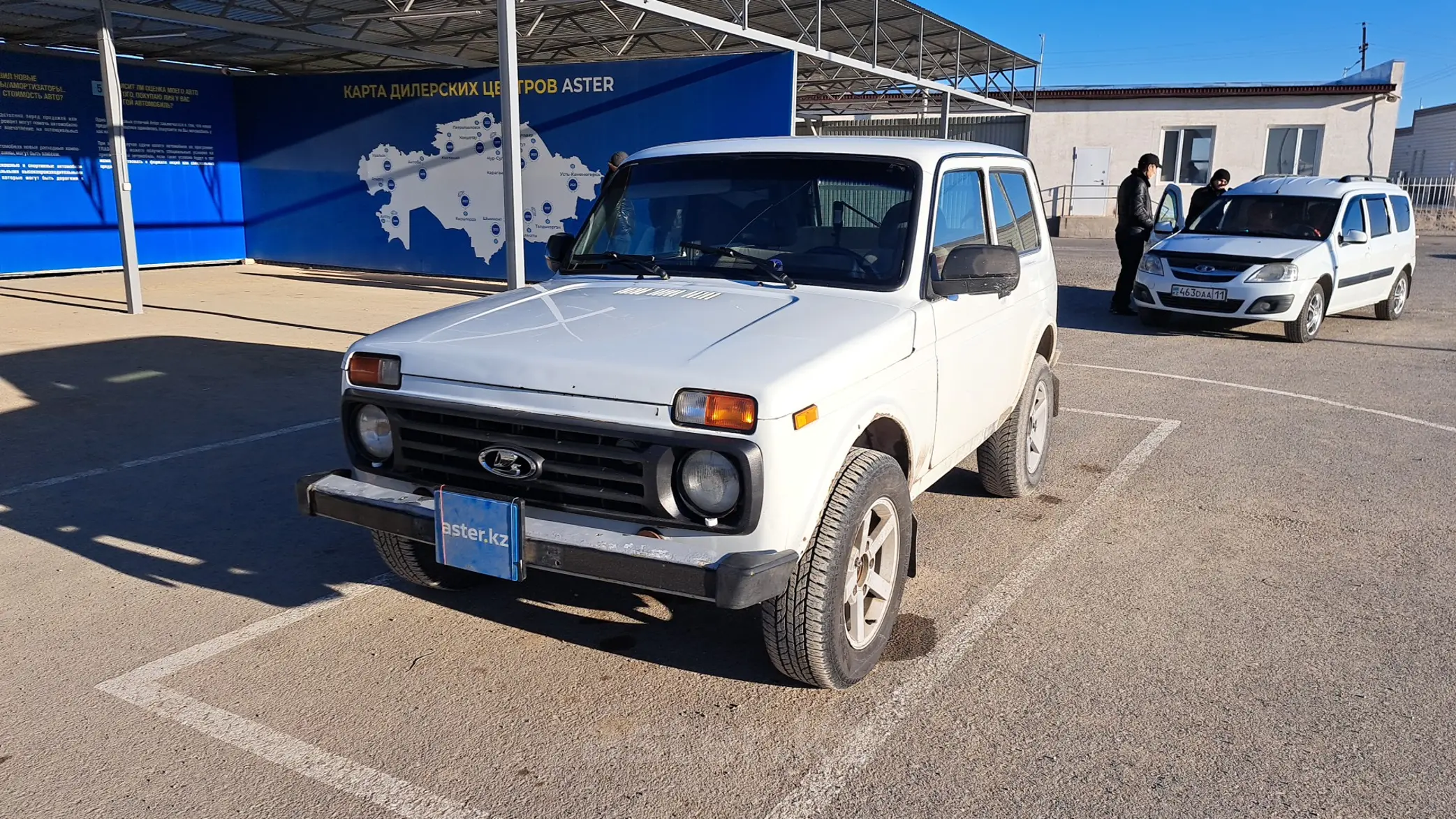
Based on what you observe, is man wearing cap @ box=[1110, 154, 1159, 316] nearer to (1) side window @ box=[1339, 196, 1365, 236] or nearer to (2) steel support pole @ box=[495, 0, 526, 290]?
(1) side window @ box=[1339, 196, 1365, 236]

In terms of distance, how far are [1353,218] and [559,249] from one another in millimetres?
11039

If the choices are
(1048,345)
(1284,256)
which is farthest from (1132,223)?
(1048,345)

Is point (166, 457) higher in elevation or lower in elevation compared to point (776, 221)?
lower

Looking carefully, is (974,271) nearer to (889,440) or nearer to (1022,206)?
(889,440)

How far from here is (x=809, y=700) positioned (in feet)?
11.9

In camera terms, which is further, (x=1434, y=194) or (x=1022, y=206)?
(x=1434, y=194)

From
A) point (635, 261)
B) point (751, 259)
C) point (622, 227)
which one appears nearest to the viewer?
point (751, 259)

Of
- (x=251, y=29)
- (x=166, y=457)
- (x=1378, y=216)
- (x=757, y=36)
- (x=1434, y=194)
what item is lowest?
(x=166, y=457)

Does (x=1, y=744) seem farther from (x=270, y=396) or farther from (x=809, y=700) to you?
(x=270, y=396)

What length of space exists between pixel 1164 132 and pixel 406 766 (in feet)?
108

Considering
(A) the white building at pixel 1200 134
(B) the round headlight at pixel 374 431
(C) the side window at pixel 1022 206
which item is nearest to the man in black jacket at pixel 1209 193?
(C) the side window at pixel 1022 206

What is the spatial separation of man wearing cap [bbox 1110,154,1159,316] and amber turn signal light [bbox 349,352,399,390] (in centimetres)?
1098

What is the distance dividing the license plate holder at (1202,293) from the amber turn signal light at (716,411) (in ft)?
33.0

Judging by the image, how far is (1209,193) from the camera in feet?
46.3
